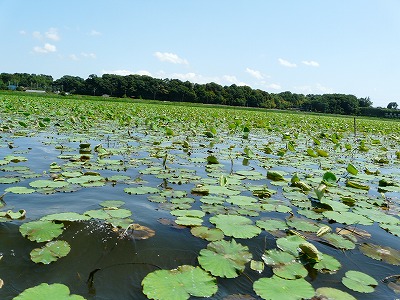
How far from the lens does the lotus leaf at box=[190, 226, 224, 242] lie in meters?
1.92

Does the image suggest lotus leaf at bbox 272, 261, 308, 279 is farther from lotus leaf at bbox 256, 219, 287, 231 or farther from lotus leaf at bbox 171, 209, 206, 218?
lotus leaf at bbox 171, 209, 206, 218

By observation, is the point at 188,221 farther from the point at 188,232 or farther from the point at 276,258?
the point at 276,258

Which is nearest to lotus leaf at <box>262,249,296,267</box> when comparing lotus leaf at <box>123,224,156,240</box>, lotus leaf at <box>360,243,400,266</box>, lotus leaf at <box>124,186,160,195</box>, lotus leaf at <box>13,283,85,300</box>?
lotus leaf at <box>360,243,400,266</box>

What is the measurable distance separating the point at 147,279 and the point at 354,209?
199cm

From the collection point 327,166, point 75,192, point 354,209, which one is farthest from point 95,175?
point 327,166

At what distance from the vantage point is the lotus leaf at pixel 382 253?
1.89 metres

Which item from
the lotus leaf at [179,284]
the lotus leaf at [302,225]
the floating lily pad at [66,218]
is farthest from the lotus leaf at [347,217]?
the floating lily pad at [66,218]

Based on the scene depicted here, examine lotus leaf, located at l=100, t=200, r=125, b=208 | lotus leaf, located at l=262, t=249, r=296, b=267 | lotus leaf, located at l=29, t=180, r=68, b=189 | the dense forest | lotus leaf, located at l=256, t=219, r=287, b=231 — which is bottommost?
lotus leaf, located at l=262, t=249, r=296, b=267

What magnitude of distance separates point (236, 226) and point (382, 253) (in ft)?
2.91

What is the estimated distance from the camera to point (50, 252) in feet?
5.28

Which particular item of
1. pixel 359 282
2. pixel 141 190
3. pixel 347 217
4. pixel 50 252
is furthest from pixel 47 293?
pixel 347 217

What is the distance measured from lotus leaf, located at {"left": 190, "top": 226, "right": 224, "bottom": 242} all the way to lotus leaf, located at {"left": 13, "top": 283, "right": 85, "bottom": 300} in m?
0.83

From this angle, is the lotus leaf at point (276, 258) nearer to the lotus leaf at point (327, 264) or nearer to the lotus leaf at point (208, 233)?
the lotus leaf at point (327, 264)

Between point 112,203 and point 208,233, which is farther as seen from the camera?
point 112,203
